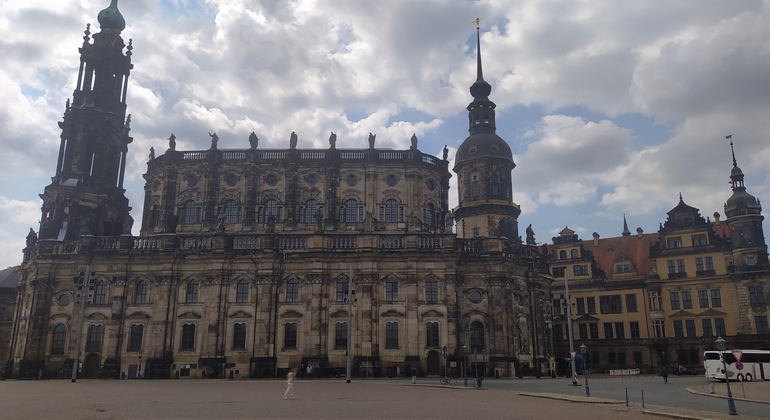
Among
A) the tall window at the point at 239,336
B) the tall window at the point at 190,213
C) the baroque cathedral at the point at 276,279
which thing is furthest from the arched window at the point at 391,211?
the tall window at the point at 190,213

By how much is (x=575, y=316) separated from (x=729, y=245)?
59.5 feet

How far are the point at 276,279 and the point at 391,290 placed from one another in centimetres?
957

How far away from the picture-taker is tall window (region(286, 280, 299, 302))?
50.0 m

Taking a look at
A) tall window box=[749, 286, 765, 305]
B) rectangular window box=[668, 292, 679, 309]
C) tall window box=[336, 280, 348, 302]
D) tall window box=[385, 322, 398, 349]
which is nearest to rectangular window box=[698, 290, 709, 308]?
Answer: rectangular window box=[668, 292, 679, 309]

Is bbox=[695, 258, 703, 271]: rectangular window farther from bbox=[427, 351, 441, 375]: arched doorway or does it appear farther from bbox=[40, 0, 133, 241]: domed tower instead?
bbox=[40, 0, 133, 241]: domed tower

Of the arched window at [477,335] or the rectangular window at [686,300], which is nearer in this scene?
the arched window at [477,335]

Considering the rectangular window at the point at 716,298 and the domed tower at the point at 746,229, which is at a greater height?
the domed tower at the point at 746,229

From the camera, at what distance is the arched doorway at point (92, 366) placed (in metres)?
49.1

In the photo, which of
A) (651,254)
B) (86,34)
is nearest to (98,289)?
(86,34)

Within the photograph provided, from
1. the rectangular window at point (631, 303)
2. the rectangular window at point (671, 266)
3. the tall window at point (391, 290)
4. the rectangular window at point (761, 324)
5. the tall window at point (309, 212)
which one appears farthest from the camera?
the rectangular window at point (631, 303)

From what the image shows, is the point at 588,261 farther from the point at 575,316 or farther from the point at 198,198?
the point at 198,198

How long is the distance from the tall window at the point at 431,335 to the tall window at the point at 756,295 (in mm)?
36660

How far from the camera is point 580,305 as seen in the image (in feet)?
236

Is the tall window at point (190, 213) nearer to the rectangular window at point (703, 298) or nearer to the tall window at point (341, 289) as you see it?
the tall window at point (341, 289)
